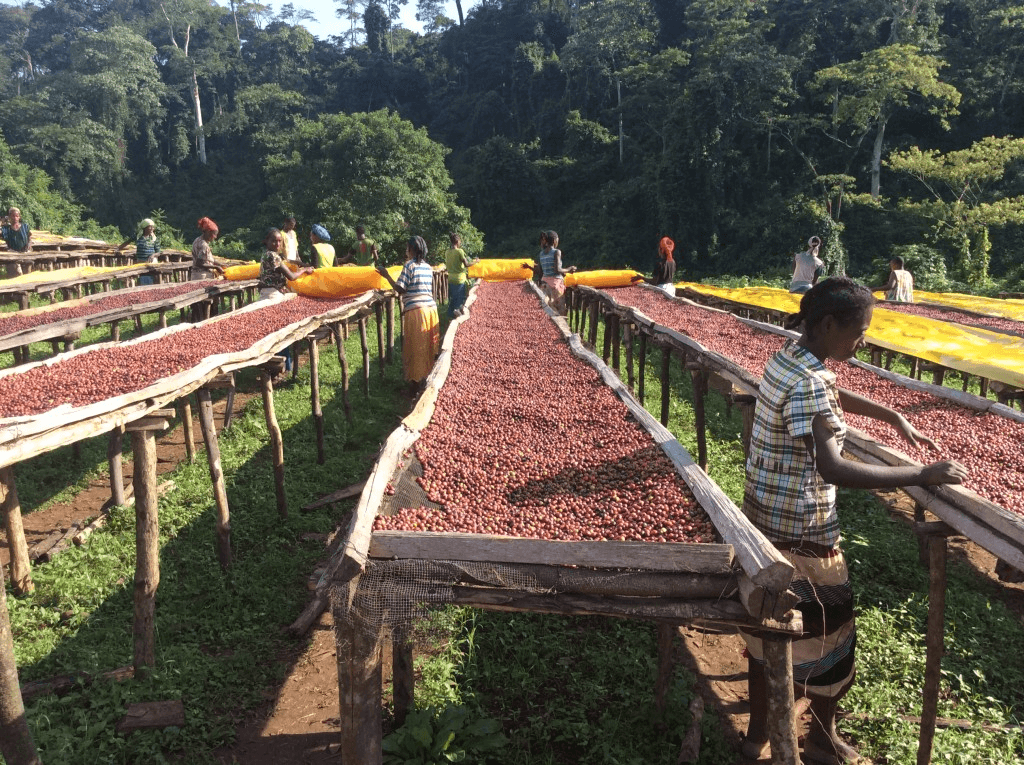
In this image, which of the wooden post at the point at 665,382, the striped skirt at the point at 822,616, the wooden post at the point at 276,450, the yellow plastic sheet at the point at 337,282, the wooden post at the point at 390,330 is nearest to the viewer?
the striped skirt at the point at 822,616

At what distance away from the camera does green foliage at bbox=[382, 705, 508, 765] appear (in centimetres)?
309

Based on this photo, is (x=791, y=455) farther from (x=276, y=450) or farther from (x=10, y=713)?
(x=276, y=450)

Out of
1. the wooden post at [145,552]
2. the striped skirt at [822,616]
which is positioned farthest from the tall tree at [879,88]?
the wooden post at [145,552]

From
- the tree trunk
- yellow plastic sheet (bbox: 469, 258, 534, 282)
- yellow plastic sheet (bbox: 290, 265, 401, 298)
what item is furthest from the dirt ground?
the tree trunk

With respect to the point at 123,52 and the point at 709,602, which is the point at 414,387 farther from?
the point at 123,52

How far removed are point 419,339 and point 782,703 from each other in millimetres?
6136

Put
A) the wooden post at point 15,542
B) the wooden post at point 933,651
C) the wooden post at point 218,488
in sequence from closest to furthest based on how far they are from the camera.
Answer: the wooden post at point 933,651 < the wooden post at point 15,542 < the wooden post at point 218,488

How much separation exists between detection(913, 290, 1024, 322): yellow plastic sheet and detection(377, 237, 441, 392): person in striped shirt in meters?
7.72

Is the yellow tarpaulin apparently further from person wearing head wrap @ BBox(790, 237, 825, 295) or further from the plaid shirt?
the plaid shirt

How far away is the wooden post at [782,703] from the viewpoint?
2.51 m

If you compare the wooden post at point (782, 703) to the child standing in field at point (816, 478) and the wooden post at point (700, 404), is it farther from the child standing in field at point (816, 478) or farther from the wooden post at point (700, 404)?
the wooden post at point (700, 404)

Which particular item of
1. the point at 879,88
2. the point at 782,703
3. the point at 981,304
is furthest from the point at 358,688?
the point at 879,88

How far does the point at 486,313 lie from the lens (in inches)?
402

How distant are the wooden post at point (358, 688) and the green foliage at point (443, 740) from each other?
0.54 meters
